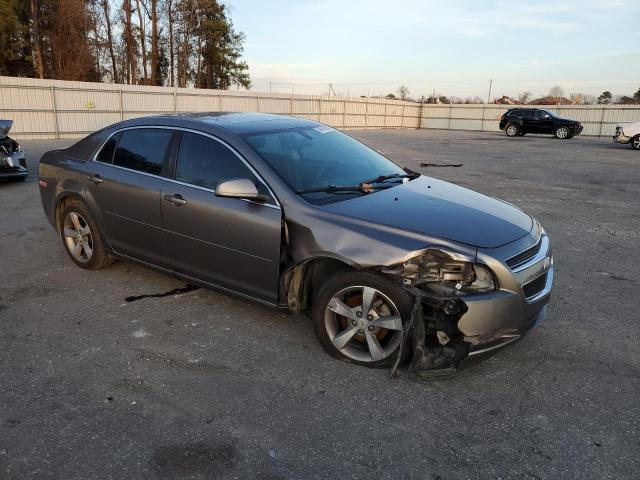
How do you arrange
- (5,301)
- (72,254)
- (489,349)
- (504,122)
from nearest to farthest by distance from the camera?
1. (489,349)
2. (5,301)
3. (72,254)
4. (504,122)

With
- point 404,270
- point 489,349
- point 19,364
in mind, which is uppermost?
point 404,270

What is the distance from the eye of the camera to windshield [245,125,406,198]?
12.2 ft

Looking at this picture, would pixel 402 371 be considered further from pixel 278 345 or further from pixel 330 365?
pixel 278 345

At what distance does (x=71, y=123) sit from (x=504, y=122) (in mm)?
25727

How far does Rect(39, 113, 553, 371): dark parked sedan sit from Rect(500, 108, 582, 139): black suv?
97.7 ft

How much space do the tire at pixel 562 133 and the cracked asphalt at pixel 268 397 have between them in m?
28.9

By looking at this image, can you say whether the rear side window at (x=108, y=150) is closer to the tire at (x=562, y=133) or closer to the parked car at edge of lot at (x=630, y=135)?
the parked car at edge of lot at (x=630, y=135)

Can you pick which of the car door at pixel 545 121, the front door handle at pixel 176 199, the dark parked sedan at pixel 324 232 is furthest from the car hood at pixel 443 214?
the car door at pixel 545 121

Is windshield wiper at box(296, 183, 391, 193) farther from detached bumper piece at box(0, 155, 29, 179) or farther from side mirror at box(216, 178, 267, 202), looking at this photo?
detached bumper piece at box(0, 155, 29, 179)

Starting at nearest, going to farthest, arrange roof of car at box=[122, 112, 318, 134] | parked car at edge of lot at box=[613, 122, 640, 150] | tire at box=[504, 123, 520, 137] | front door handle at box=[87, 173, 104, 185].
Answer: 1. roof of car at box=[122, 112, 318, 134]
2. front door handle at box=[87, 173, 104, 185]
3. parked car at edge of lot at box=[613, 122, 640, 150]
4. tire at box=[504, 123, 520, 137]

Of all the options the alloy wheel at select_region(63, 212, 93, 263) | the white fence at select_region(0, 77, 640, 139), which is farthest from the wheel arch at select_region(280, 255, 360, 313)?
the white fence at select_region(0, 77, 640, 139)

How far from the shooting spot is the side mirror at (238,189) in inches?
134

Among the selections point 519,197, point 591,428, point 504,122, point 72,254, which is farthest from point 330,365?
point 504,122

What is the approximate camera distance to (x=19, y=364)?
328cm
